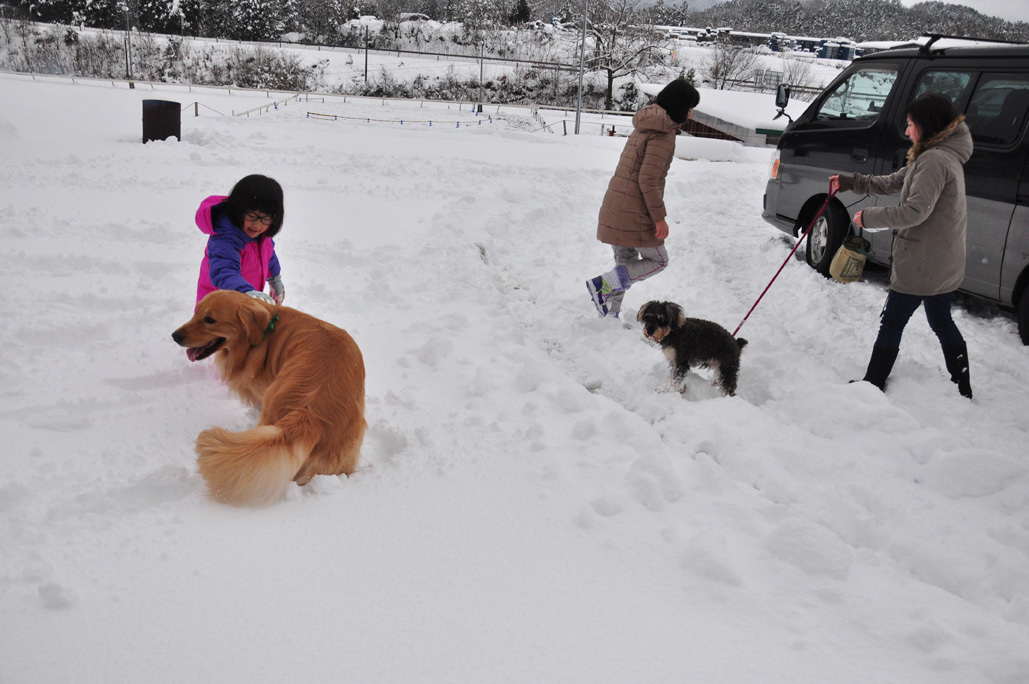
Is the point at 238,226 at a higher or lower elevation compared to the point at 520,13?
lower

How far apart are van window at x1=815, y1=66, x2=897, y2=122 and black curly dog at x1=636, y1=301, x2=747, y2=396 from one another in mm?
3995

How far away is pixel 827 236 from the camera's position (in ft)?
22.6

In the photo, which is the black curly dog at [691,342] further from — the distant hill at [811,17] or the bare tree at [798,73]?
the distant hill at [811,17]

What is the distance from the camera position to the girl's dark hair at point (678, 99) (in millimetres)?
4773

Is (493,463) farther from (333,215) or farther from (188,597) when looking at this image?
(333,215)

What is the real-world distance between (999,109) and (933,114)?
2.27 metres

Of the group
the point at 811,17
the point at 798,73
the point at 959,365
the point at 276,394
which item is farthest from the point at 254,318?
the point at 811,17

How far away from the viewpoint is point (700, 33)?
8075 cm

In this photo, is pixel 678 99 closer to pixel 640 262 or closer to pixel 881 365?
pixel 640 262

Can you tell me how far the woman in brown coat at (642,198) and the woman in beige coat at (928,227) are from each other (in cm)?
138

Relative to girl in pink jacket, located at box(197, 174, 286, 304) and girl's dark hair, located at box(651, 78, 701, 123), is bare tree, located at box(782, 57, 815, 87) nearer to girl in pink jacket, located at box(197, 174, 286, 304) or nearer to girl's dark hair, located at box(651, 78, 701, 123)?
girl's dark hair, located at box(651, 78, 701, 123)

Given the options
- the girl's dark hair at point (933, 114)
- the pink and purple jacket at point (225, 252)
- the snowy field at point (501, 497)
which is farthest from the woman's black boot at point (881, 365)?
the pink and purple jacket at point (225, 252)

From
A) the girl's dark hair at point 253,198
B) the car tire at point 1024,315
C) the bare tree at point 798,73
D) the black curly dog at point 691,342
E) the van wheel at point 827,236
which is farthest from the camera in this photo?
the bare tree at point 798,73

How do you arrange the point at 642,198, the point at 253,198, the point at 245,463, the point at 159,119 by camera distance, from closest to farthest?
the point at 245,463 → the point at 253,198 → the point at 642,198 → the point at 159,119
